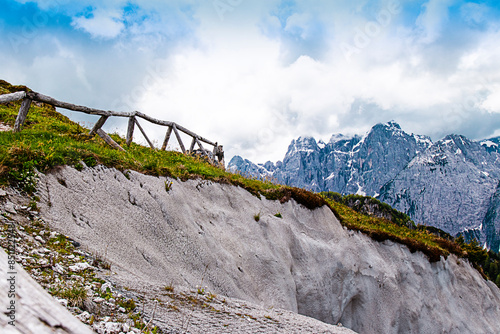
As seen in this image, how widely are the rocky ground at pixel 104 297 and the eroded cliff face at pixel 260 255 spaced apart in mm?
500

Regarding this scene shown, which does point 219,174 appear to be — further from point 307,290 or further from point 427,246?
point 427,246

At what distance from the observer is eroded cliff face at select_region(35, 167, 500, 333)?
846 centimetres

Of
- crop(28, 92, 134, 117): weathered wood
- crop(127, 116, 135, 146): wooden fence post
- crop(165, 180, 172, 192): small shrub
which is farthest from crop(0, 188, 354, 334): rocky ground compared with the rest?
crop(127, 116, 135, 146): wooden fence post

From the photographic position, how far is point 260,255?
44.8 feet

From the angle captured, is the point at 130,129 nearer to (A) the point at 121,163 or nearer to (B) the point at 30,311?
(A) the point at 121,163

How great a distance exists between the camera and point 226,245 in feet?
41.7

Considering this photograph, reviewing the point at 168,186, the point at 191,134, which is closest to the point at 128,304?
the point at 168,186

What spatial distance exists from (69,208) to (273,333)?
5870 mm

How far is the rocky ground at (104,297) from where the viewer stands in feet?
15.0

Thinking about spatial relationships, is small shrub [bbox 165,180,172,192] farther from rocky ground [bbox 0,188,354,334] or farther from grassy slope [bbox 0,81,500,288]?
rocky ground [bbox 0,188,354,334]

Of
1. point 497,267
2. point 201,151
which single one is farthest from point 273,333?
point 497,267

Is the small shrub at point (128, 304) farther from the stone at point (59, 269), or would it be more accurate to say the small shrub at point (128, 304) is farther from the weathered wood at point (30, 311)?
the weathered wood at point (30, 311)

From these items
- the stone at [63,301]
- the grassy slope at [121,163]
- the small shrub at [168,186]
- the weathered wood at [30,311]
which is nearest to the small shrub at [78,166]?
the grassy slope at [121,163]

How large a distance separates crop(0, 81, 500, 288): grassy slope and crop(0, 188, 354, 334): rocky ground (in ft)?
4.95
